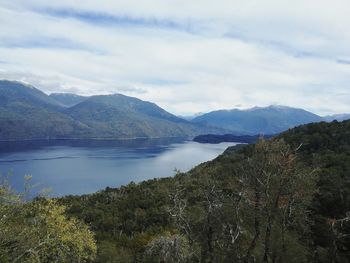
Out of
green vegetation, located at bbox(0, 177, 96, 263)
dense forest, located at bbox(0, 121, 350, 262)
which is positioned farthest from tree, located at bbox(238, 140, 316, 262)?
green vegetation, located at bbox(0, 177, 96, 263)

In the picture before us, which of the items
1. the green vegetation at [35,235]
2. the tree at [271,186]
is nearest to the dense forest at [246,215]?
the tree at [271,186]

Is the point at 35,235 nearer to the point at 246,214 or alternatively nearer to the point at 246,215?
the point at 246,214

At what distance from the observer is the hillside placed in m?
24.6

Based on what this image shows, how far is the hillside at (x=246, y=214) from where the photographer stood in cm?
2461

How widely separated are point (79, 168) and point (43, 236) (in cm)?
17719

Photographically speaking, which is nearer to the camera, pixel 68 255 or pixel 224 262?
pixel 68 255

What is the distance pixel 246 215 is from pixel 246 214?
1.99ft

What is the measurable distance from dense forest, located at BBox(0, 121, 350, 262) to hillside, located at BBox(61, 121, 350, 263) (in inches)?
3.3

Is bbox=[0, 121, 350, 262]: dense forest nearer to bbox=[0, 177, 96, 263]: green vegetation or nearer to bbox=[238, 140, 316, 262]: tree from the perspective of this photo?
bbox=[238, 140, 316, 262]: tree

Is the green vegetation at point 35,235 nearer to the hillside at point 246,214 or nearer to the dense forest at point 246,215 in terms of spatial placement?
the dense forest at point 246,215

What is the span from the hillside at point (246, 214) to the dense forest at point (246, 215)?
8cm

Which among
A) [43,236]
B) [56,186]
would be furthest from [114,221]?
[56,186]

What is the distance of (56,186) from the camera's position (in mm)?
144000

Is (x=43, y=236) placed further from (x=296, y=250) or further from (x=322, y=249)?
(x=322, y=249)
